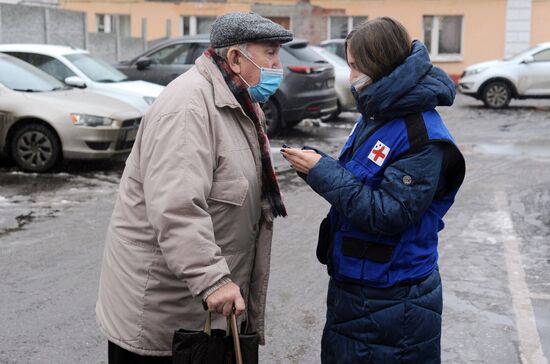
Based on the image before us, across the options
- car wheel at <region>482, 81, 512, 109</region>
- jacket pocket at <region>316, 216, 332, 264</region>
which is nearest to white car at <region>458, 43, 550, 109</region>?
car wheel at <region>482, 81, 512, 109</region>

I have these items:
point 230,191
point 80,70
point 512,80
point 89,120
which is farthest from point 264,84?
point 512,80

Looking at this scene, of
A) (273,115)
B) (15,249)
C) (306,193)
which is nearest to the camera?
(15,249)

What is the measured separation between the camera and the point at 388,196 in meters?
2.83

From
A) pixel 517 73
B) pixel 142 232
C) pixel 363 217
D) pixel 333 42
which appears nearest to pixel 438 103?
pixel 363 217

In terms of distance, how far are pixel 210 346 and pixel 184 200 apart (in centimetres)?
49

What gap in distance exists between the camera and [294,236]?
24.9ft

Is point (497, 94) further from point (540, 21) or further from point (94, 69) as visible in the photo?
point (94, 69)

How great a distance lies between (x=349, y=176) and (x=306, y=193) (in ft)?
22.2

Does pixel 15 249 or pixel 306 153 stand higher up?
pixel 306 153

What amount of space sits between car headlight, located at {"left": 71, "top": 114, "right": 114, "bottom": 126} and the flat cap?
8006 millimetres

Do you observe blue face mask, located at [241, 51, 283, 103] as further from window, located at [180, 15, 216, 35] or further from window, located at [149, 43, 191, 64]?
window, located at [180, 15, 216, 35]

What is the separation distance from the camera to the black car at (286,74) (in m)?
14.8

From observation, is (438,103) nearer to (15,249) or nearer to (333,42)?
(15,249)

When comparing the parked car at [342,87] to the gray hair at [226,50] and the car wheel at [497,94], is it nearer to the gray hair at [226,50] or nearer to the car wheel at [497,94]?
the car wheel at [497,94]
